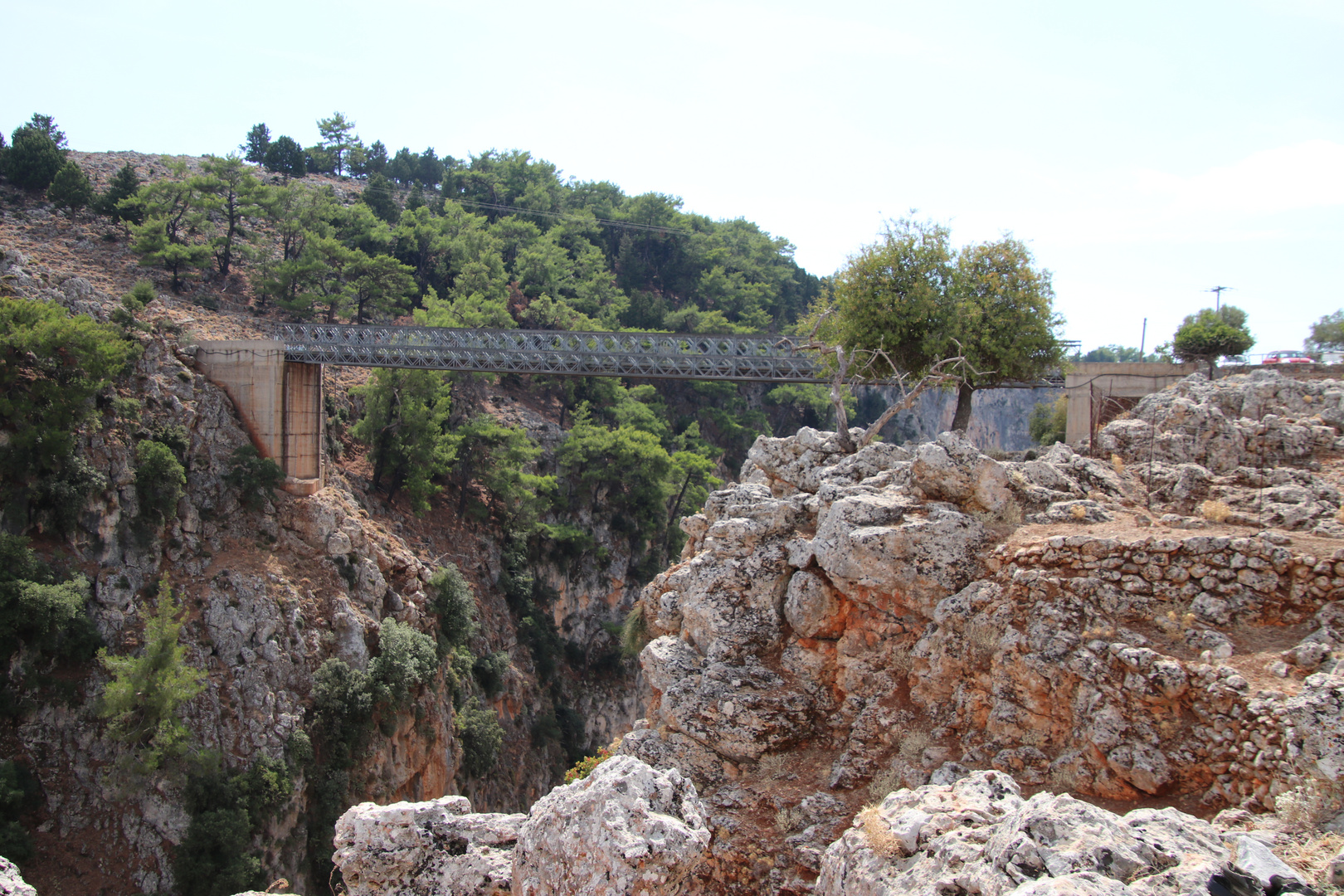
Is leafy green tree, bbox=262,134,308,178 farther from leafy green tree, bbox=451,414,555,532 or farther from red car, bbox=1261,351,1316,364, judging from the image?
red car, bbox=1261,351,1316,364

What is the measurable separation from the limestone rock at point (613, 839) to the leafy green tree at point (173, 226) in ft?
123

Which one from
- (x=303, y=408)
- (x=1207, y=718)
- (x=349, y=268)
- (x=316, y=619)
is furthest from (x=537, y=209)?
(x=1207, y=718)

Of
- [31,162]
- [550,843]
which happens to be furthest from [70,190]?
[550,843]

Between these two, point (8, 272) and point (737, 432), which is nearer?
point (8, 272)

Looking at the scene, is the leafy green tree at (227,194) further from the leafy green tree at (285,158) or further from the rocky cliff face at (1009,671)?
the rocky cliff face at (1009,671)

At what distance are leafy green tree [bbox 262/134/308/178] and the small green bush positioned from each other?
45497 millimetres

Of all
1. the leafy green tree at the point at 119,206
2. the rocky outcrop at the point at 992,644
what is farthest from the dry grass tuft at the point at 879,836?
the leafy green tree at the point at 119,206

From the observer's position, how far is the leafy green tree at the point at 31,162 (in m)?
40.3

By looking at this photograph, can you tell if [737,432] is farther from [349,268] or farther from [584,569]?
[349,268]

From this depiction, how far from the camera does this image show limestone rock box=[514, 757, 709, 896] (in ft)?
21.4

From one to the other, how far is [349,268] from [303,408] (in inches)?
601

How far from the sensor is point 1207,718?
26.5 feet

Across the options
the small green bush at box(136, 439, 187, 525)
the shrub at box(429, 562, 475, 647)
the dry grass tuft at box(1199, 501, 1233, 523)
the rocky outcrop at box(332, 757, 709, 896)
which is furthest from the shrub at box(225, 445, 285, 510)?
the dry grass tuft at box(1199, 501, 1233, 523)

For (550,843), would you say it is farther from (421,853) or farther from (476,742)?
(476,742)
